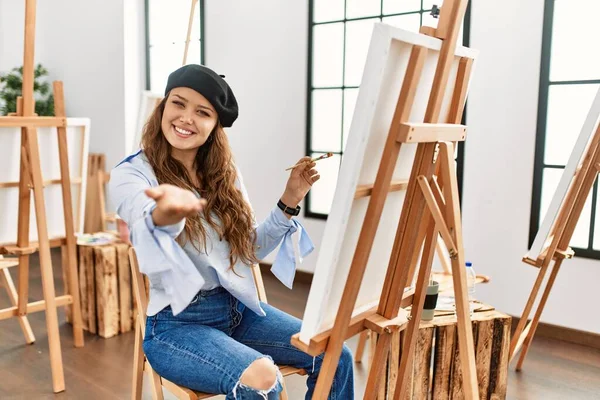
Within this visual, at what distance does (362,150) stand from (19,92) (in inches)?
192

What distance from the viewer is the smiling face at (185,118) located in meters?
1.73

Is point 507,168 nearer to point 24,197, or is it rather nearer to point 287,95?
point 287,95

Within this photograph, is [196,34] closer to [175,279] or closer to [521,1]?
[521,1]

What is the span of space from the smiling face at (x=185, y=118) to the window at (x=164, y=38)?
11.2 feet

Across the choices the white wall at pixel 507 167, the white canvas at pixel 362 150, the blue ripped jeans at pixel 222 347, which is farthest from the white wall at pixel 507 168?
the white canvas at pixel 362 150

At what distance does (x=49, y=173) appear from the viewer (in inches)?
115

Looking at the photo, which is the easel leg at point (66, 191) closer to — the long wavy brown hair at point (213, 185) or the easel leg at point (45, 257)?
the easel leg at point (45, 257)

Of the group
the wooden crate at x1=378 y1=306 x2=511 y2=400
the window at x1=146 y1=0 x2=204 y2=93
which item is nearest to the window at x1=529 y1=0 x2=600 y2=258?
the wooden crate at x1=378 y1=306 x2=511 y2=400

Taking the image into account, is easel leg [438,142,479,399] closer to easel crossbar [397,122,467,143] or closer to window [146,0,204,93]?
easel crossbar [397,122,467,143]

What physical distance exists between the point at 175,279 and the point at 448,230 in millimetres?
693

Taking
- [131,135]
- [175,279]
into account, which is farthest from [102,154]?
[175,279]

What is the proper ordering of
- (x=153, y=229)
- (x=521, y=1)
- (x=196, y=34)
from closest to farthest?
(x=153, y=229) → (x=521, y=1) → (x=196, y=34)

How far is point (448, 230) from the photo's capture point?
149 cm

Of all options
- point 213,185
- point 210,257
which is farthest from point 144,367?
point 213,185
